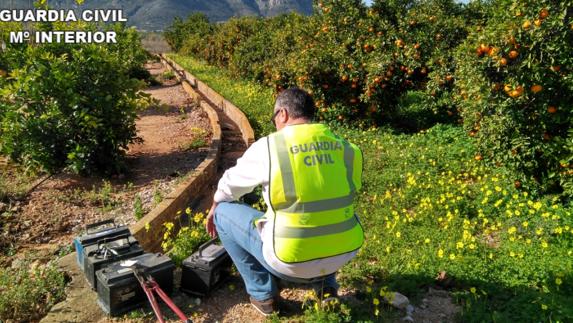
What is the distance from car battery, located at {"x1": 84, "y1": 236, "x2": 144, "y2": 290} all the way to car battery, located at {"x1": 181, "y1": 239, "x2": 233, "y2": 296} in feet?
1.47

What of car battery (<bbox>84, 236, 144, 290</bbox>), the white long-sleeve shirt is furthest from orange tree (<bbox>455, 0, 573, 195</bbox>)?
car battery (<bbox>84, 236, 144, 290</bbox>)

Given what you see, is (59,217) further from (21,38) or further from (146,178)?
(21,38)

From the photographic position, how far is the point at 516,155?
18.0 feet

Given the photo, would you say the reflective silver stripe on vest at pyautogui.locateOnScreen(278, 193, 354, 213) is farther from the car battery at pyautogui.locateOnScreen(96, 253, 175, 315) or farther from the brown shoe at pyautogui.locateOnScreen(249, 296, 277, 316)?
the car battery at pyautogui.locateOnScreen(96, 253, 175, 315)

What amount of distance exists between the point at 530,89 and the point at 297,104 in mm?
3579

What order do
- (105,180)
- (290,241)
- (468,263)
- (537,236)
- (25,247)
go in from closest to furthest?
(290,241), (468,263), (537,236), (25,247), (105,180)

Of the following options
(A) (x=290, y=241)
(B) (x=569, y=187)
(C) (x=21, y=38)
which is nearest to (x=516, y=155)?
(B) (x=569, y=187)

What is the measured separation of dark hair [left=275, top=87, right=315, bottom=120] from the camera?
286cm

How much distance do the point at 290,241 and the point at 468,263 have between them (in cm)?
206

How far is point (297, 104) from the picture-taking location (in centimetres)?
286

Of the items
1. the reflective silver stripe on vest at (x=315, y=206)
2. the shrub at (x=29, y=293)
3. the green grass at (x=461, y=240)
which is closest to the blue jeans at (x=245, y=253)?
the green grass at (x=461, y=240)

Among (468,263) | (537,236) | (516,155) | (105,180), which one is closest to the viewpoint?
(468,263)

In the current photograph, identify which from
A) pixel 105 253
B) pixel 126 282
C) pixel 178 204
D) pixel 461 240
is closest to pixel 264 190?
pixel 126 282

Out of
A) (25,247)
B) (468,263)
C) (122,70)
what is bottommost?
(25,247)
